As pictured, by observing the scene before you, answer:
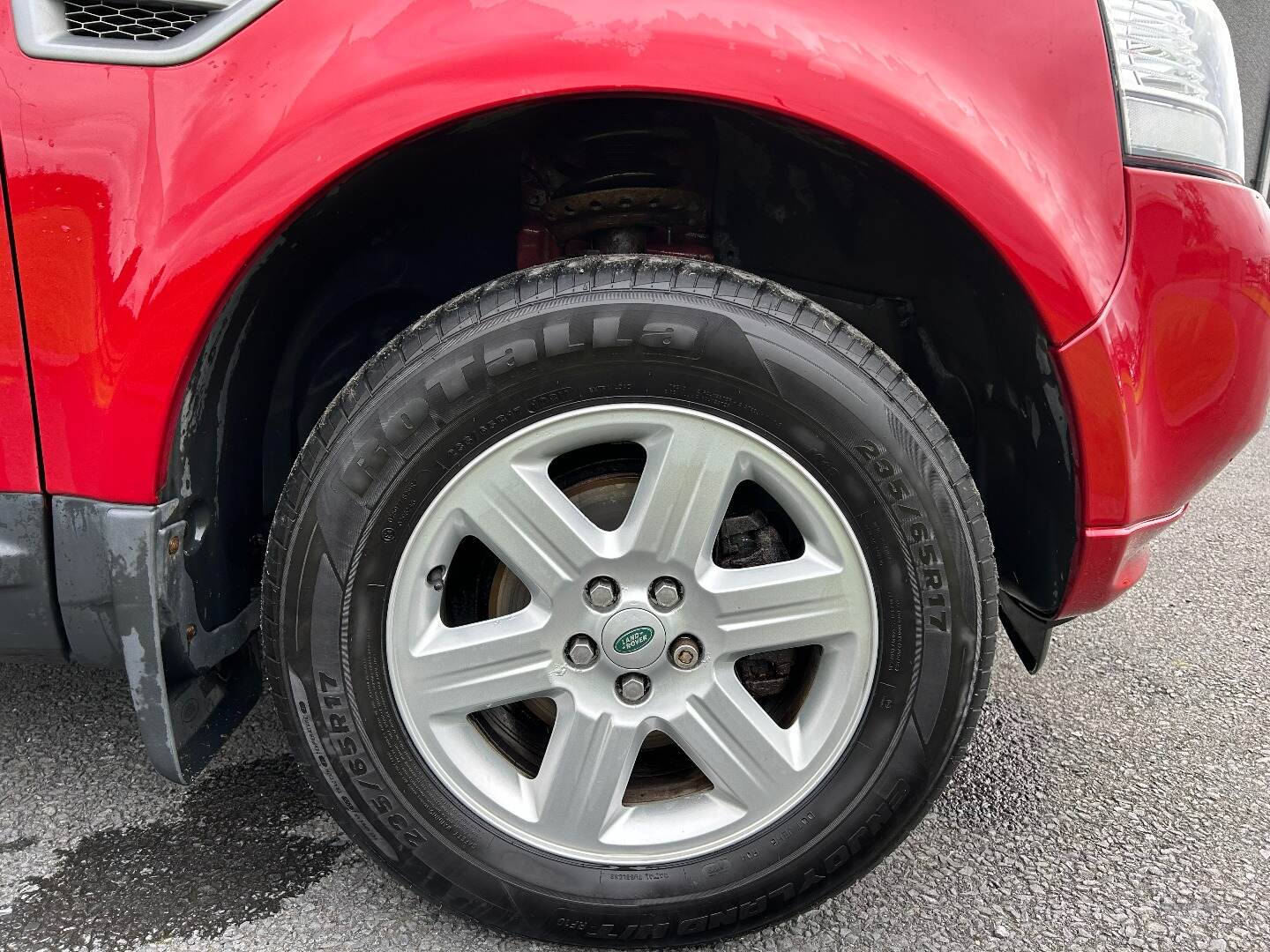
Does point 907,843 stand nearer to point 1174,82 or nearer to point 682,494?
point 682,494

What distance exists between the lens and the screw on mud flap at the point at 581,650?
49.8 inches

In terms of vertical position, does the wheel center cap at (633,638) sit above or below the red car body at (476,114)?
below

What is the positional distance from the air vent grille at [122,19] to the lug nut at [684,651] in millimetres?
1007

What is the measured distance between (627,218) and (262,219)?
0.58 m

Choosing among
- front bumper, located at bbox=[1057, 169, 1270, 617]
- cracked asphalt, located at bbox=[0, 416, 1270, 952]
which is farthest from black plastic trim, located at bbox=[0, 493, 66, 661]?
front bumper, located at bbox=[1057, 169, 1270, 617]

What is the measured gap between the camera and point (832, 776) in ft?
4.29

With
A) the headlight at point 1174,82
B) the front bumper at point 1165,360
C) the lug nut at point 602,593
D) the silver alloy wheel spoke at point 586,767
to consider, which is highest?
the headlight at point 1174,82

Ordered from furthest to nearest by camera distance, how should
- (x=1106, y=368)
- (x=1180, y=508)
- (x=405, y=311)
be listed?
(x=405, y=311), (x=1180, y=508), (x=1106, y=368)

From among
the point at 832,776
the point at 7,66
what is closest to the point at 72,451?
the point at 7,66

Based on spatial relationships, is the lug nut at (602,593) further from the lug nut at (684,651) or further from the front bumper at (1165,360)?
the front bumper at (1165,360)

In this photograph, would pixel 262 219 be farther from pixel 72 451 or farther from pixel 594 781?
pixel 594 781

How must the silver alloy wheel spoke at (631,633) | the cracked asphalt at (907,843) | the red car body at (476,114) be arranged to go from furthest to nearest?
Result: 1. the cracked asphalt at (907,843)
2. the silver alloy wheel spoke at (631,633)
3. the red car body at (476,114)

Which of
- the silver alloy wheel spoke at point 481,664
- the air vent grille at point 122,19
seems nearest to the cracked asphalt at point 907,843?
the silver alloy wheel spoke at point 481,664

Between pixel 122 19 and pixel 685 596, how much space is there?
1019 mm
